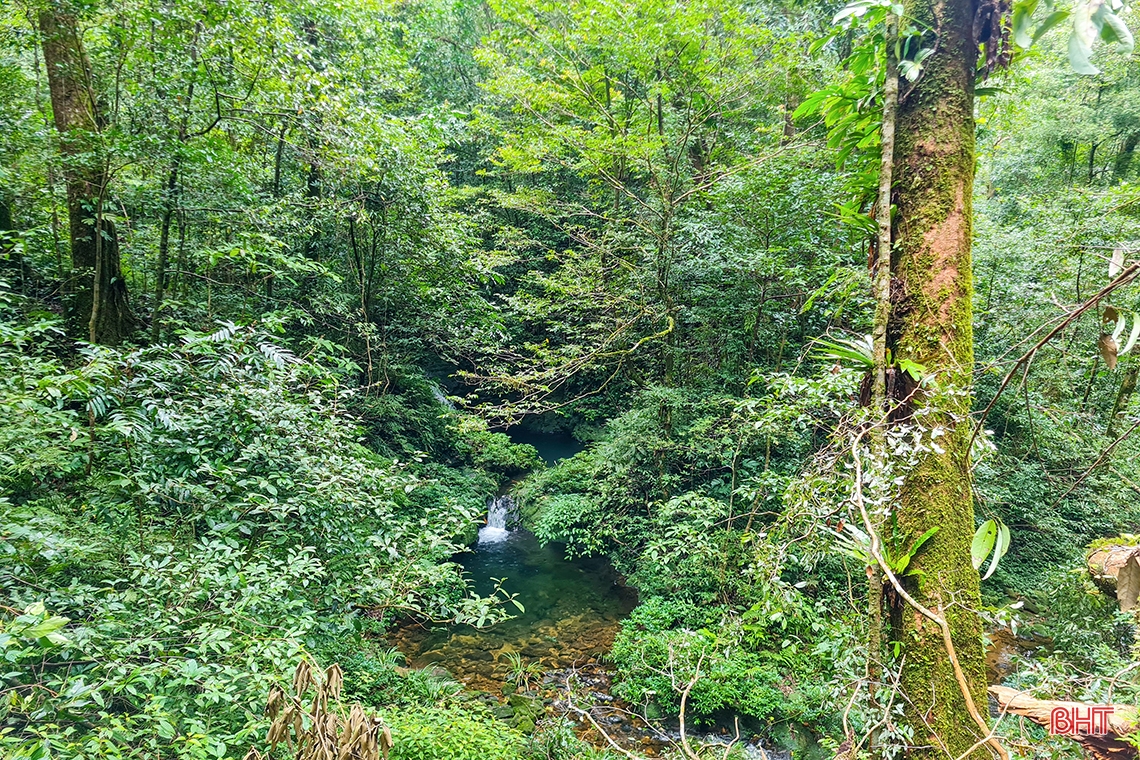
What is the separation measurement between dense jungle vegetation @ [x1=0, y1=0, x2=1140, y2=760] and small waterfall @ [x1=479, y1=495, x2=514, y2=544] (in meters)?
0.34

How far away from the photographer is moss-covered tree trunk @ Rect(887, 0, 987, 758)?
1422mm

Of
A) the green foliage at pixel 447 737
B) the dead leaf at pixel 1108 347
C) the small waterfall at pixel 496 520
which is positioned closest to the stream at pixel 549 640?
the small waterfall at pixel 496 520

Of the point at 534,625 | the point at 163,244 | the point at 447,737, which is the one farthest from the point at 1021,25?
the point at 534,625

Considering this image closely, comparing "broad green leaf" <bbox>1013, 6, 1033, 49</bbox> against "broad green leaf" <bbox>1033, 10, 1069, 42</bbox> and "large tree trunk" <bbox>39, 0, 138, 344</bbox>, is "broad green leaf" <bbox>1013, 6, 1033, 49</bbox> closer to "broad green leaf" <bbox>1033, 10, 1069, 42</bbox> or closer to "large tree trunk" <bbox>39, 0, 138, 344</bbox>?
"broad green leaf" <bbox>1033, 10, 1069, 42</bbox>

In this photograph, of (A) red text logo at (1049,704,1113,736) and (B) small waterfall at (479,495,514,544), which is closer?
(A) red text logo at (1049,704,1113,736)

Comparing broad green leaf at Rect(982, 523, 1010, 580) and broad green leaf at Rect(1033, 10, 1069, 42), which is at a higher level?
broad green leaf at Rect(1033, 10, 1069, 42)

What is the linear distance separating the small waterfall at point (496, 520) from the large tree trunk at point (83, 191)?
6.07 m

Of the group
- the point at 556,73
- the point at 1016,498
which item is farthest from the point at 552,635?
the point at 556,73

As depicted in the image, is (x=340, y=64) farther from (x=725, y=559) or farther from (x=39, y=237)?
(x=725, y=559)

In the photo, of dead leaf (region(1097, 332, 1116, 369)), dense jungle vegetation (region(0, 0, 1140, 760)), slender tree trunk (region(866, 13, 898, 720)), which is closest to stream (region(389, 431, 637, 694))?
dense jungle vegetation (region(0, 0, 1140, 760))

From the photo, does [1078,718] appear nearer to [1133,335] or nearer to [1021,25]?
[1133,335]

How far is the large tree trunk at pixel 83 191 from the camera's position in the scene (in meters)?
3.87

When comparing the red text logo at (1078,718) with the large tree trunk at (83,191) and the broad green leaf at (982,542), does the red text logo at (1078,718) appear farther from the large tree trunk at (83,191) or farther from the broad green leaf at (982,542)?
the large tree trunk at (83,191)

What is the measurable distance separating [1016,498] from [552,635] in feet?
20.1
